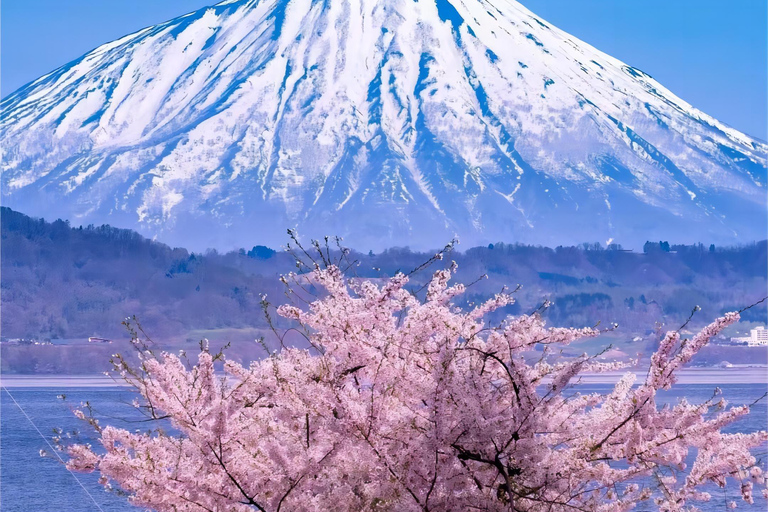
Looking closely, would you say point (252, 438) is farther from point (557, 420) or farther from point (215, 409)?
point (557, 420)

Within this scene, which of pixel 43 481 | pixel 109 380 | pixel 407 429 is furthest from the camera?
pixel 109 380

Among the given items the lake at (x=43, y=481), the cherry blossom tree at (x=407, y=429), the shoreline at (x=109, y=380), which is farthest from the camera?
the shoreline at (x=109, y=380)

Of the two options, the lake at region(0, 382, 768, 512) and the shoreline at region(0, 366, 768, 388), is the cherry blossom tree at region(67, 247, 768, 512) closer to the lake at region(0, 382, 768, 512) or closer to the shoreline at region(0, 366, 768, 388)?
the lake at region(0, 382, 768, 512)

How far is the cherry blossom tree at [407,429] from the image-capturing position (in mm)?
6941

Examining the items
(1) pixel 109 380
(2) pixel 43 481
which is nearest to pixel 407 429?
(2) pixel 43 481

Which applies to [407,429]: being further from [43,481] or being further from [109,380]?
[109,380]

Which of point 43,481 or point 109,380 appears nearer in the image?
point 43,481

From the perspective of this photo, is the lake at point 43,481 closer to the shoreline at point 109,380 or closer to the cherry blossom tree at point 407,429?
the cherry blossom tree at point 407,429

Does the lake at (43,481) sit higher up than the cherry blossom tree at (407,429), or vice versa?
the cherry blossom tree at (407,429)

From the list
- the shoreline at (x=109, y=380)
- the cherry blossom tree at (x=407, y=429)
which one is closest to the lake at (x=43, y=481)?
the cherry blossom tree at (x=407, y=429)

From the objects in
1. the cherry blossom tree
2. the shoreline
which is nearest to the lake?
the cherry blossom tree

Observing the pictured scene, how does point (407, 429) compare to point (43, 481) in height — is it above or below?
above

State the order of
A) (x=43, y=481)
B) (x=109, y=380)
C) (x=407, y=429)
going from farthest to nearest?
(x=109, y=380) → (x=43, y=481) → (x=407, y=429)

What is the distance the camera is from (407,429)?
726 centimetres
